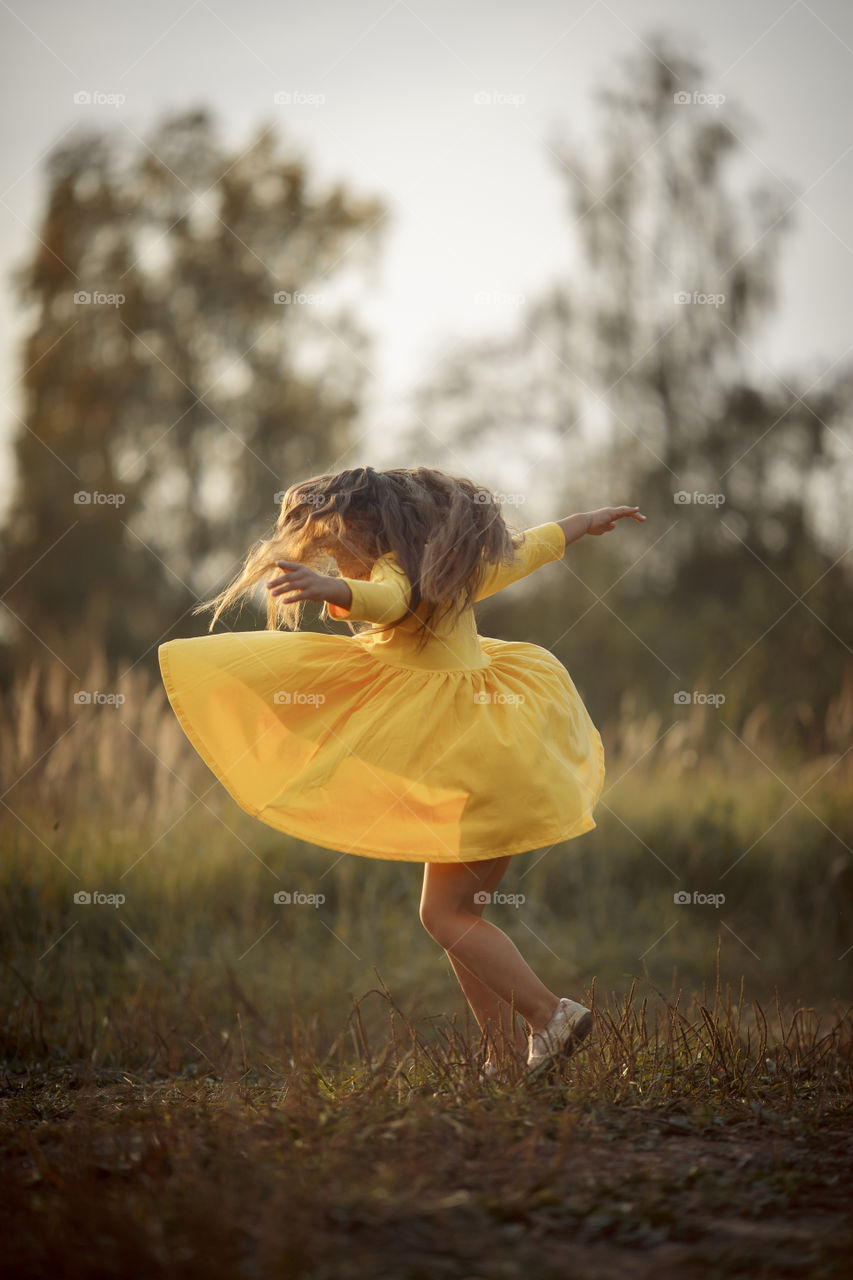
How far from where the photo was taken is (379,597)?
8.37 ft

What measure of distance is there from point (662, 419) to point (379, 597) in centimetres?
1121

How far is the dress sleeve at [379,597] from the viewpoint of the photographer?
99.2 inches

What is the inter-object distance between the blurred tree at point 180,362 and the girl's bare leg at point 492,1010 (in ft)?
32.8

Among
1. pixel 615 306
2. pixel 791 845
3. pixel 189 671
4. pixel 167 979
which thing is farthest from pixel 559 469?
pixel 189 671

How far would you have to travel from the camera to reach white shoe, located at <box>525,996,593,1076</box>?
2.58m

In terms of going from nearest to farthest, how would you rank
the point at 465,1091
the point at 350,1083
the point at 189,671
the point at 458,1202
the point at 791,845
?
the point at 458,1202
the point at 465,1091
the point at 350,1083
the point at 189,671
the point at 791,845

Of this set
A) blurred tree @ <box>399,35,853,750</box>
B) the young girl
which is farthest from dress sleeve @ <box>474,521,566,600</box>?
blurred tree @ <box>399,35,853,750</box>

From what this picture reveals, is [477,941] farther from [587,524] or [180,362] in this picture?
[180,362]

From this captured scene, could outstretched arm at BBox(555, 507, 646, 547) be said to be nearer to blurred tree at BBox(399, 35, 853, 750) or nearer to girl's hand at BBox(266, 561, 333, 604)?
girl's hand at BBox(266, 561, 333, 604)


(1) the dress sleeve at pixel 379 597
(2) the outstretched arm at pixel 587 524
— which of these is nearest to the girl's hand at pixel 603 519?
(2) the outstretched arm at pixel 587 524

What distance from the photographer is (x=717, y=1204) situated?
1.85m

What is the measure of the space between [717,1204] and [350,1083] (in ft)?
3.53

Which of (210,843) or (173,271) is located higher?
(173,271)

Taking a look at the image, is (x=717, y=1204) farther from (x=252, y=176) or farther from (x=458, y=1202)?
(x=252, y=176)
